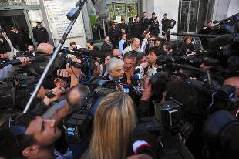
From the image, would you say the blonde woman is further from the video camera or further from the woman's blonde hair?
the video camera

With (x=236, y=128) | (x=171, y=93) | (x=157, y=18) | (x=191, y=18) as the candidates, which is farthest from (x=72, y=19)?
(x=191, y=18)

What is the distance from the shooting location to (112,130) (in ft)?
7.58

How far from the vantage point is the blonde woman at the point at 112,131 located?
2314 millimetres

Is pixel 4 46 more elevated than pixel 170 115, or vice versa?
pixel 170 115

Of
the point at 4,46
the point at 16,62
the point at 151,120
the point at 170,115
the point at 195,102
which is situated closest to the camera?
the point at 170,115

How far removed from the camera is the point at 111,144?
2.32m

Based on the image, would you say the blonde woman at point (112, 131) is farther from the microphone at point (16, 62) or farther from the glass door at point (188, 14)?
the glass door at point (188, 14)

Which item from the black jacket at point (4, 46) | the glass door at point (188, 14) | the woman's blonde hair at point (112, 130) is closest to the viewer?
the woman's blonde hair at point (112, 130)

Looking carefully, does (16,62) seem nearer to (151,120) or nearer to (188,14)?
(151,120)

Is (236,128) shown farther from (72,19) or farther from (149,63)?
(149,63)

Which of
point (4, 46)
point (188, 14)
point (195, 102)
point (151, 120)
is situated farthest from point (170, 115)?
point (188, 14)

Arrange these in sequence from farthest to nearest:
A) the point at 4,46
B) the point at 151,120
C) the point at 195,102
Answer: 1. the point at 4,46
2. the point at 151,120
3. the point at 195,102

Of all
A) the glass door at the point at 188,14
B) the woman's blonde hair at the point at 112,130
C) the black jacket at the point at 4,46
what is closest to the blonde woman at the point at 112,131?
the woman's blonde hair at the point at 112,130

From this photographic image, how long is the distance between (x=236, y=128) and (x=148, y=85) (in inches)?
57.3
